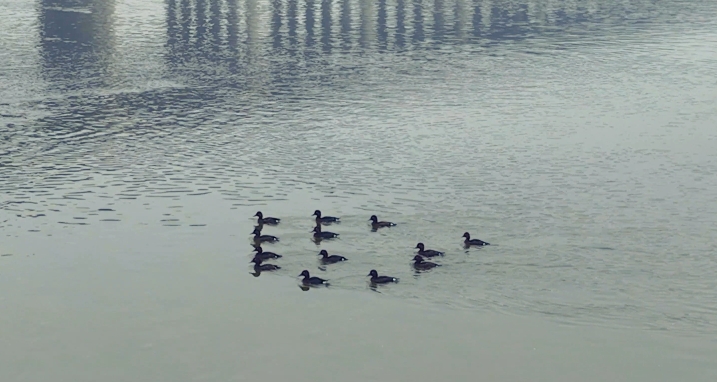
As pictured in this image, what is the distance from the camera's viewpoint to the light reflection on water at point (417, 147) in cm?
3572

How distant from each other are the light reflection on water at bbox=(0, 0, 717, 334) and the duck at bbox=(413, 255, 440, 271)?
1.05ft

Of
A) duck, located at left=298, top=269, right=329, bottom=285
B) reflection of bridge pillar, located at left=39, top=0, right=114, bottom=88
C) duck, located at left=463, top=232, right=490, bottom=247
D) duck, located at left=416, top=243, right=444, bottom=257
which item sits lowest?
duck, located at left=298, top=269, right=329, bottom=285

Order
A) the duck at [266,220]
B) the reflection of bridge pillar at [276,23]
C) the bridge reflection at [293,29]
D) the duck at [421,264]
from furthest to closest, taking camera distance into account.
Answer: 1. the reflection of bridge pillar at [276,23]
2. the bridge reflection at [293,29]
3. the duck at [266,220]
4. the duck at [421,264]

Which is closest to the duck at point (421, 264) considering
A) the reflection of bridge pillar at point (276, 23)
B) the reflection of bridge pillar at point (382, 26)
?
the reflection of bridge pillar at point (382, 26)

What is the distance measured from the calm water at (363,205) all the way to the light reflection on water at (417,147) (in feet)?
0.51

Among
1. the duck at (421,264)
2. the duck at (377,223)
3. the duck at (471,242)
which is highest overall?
the duck at (377,223)

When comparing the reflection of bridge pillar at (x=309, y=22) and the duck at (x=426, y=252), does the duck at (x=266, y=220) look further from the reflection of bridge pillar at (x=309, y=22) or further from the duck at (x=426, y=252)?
the reflection of bridge pillar at (x=309, y=22)

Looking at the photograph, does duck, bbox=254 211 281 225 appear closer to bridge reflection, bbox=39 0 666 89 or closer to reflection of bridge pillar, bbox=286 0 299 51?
bridge reflection, bbox=39 0 666 89

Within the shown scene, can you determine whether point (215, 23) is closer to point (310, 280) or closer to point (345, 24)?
point (345, 24)

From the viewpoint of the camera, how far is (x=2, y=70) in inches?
2749

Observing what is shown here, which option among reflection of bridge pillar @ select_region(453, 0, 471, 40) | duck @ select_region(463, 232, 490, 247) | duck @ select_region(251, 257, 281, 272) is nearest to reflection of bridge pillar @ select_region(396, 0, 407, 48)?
reflection of bridge pillar @ select_region(453, 0, 471, 40)

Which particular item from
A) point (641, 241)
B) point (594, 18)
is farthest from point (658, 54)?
point (641, 241)

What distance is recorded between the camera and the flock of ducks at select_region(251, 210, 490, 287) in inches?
1364

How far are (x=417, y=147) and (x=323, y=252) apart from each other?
1545cm
